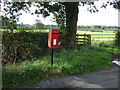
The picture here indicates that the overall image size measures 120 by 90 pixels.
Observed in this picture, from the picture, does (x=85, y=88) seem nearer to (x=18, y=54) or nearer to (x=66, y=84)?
(x=66, y=84)

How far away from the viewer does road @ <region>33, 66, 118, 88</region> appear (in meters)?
4.81

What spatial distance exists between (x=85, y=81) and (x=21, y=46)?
422 centimetres

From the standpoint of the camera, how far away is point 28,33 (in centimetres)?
895

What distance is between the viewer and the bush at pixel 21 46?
7738 millimetres

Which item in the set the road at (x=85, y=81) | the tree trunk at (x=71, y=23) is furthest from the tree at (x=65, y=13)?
the road at (x=85, y=81)

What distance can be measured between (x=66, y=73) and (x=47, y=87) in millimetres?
1280

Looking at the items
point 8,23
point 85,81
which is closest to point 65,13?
point 8,23

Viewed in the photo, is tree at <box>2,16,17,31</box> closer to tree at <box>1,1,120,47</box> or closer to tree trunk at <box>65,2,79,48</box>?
tree at <box>1,1,120,47</box>

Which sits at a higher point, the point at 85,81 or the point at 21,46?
the point at 21,46

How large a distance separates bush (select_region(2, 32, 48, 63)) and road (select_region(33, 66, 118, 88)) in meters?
3.08

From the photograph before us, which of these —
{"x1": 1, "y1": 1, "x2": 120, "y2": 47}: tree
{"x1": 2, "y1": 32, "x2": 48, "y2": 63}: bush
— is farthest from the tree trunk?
{"x1": 2, "y1": 32, "x2": 48, "y2": 63}: bush

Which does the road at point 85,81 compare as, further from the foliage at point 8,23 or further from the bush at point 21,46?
the foliage at point 8,23

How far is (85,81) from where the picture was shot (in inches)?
205

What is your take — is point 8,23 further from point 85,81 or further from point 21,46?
point 85,81
